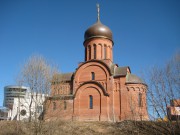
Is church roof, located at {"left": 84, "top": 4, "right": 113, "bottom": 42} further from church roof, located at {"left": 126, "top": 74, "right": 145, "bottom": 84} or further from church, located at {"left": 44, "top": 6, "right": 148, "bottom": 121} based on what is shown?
church roof, located at {"left": 126, "top": 74, "right": 145, "bottom": 84}

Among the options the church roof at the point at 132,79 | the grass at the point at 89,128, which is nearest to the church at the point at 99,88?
the church roof at the point at 132,79

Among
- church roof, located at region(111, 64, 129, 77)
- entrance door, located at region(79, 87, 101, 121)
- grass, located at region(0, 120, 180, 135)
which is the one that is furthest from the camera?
church roof, located at region(111, 64, 129, 77)

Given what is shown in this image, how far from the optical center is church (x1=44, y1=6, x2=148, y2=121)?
25.0 meters

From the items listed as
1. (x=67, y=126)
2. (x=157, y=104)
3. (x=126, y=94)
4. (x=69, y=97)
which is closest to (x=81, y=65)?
(x=69, y=97)

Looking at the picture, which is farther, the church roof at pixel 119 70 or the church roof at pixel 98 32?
the church roof at pixel 98 32

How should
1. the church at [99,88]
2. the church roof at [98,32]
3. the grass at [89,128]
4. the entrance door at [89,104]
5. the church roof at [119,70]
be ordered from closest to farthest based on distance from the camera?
the grass at [89,128] → the church at [99,88] → the entrance door at [89,104] → the church roof at [119,70] → the church roof at [98,32]

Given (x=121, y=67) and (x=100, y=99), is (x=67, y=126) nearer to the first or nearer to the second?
(x=100, y=99)

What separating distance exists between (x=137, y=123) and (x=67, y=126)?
6.04 m

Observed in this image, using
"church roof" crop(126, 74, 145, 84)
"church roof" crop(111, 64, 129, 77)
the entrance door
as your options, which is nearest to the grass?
the entrance door

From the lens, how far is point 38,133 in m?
16.3

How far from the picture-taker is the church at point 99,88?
2505cm

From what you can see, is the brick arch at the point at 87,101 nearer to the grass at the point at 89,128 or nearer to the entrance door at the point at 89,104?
the entrance door at the point at 89,104

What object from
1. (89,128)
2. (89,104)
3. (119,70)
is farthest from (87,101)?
(89,128)

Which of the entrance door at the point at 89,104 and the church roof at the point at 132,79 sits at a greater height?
the church roof at the point at 132,79
